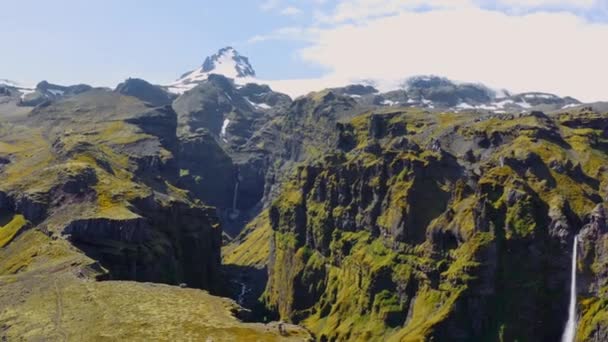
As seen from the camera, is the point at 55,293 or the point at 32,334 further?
the point at 55,293

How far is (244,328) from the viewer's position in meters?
131

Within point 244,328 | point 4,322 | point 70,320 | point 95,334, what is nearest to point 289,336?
point 244,328

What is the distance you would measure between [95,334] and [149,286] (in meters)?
37.2

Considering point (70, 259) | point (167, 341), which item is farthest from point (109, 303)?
point (70, 259)

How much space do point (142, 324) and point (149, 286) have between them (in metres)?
33.3

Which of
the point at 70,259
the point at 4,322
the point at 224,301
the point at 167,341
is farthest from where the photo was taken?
the point at 70,259

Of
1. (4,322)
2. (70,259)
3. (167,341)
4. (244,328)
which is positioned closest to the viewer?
(167,341)

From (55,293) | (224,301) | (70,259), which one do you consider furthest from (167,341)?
(70,259)

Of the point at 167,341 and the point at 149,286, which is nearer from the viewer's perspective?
the point at 167,341

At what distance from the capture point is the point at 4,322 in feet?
469

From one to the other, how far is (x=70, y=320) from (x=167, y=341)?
26.4 m

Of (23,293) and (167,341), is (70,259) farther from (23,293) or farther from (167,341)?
(167,341)

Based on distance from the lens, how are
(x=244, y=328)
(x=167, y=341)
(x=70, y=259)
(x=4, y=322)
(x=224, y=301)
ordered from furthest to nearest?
(x=70, y=259), (x=224, y=301), (x=4, y=322), (x=244, y=328), (x=167, y=341)

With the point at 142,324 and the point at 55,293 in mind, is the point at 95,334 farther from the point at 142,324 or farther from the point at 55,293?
the point at 55,293
